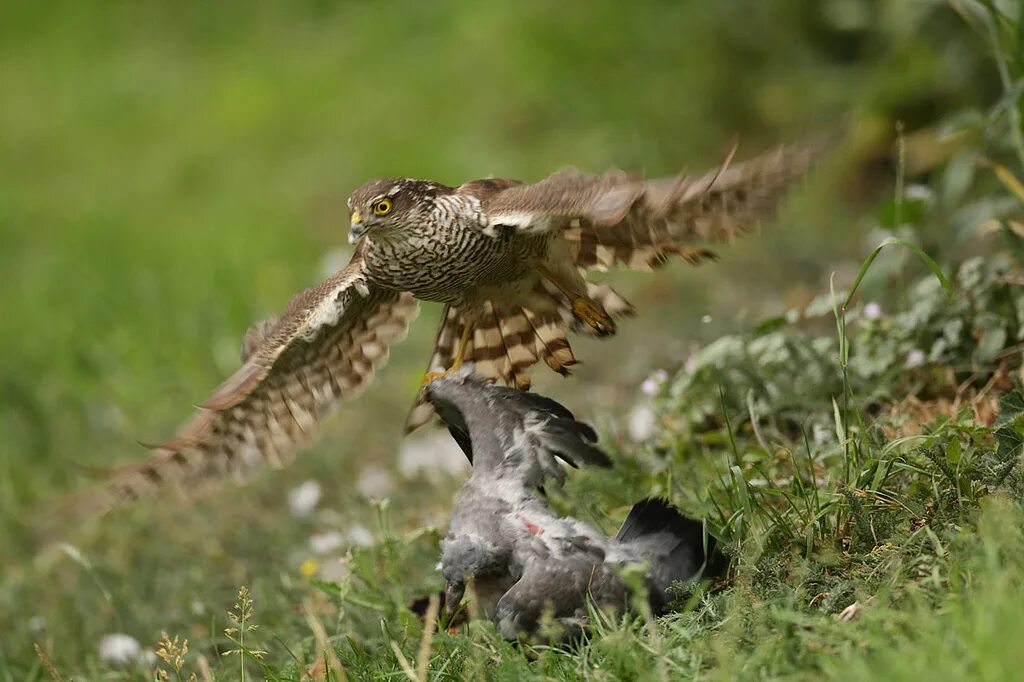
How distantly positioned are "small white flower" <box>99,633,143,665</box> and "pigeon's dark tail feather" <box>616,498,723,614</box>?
167 centimetres

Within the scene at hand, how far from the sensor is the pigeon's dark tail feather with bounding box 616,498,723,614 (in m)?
2.93

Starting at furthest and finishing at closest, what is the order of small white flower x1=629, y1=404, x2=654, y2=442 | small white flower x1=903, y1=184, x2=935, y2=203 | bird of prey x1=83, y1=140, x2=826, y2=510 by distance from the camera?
small white flower x1=629, y1=404, x2=654, y2=442
small white flower x1=903, y1=184, x2=935, y2=203
bird of prey x1=83, y1=140, x2=826, y2=510

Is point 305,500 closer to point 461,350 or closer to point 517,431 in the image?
point 461,350

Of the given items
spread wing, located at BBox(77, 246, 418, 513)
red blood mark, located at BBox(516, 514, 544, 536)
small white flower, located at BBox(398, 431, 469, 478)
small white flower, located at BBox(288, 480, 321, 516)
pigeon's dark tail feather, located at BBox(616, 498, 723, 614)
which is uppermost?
spread wing, located at BBox(77, 246, 418, 513)

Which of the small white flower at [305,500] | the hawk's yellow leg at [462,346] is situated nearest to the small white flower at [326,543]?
the small white flower at [305,500]

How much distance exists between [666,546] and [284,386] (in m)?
1.45

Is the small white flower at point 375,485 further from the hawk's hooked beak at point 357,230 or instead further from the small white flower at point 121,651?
the hawk's hooked beak at point 357,230

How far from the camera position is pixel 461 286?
12.0 feet

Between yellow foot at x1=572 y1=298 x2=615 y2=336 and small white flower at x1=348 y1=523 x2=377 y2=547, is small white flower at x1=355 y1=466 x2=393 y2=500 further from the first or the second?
yellow foot at x1=572 y1=298 x2=615 y2=336

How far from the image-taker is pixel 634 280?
6.96 meters

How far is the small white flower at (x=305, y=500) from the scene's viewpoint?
4.64 m

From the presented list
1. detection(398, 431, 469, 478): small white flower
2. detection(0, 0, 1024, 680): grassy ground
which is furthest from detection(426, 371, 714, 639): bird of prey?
detection(398, 431, 469, 478): small white flower

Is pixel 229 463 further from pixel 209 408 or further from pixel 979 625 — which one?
pixel 979 625

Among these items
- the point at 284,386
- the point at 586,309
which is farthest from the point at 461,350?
the point at 284,386
